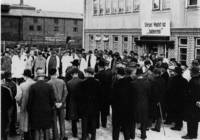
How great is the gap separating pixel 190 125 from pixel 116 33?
19.4 meters

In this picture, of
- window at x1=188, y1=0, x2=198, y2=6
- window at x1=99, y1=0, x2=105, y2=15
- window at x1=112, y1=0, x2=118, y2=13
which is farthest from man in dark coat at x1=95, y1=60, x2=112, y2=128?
window at x1=99, y1=0, x2=105, y2=15

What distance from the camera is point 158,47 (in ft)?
77.1

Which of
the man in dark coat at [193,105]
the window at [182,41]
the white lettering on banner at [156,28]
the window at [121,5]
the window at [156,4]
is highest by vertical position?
the window at [121,5]

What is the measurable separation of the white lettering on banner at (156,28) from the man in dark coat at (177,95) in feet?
39.7

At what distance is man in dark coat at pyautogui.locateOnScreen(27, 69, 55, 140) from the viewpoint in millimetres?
7926

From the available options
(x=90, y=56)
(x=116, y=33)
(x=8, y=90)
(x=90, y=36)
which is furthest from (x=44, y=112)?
(x=90, y=36)

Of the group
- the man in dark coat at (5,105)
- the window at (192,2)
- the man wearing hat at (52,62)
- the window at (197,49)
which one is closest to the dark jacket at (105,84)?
the man in dark coat at (5,105)

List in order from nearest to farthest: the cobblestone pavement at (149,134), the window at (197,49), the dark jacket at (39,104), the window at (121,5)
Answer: the dark jacket at (39,104)
the cobblestone pavement at (149,134)
the window at (197,49)
the window at (121,5)

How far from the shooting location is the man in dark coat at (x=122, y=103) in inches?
343

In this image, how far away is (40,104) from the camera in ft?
26.2

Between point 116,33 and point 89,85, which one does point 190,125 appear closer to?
point 89,85

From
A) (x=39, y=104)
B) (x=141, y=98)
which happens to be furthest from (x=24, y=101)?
(x=141, y=98)

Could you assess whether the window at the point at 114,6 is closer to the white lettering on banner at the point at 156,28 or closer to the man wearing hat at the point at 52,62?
the white lettering on banner at the point at 156,28

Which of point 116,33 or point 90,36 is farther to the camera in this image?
point 90,36
